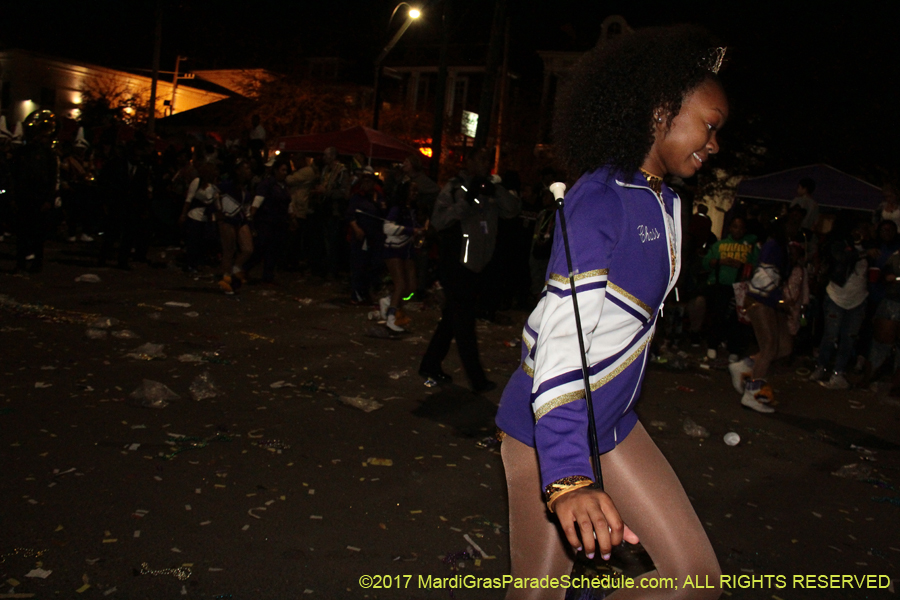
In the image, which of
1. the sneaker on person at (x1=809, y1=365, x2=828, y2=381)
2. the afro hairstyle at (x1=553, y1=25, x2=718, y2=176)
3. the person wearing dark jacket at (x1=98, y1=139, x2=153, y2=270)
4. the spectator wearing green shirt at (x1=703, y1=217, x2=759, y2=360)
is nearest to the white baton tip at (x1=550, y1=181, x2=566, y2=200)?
the afro hairstyle at (x1=553, y1=25, x2=718, y2=176)

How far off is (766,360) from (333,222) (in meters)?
8.42

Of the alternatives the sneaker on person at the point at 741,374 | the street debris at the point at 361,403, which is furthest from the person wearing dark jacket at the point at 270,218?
the sneaker on person at the point at 741,374

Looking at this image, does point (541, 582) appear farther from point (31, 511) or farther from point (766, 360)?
point (766, 360)

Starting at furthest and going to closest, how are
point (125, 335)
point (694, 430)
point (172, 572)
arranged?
point (125, 335)
point (694, 430)
point (172, 572)

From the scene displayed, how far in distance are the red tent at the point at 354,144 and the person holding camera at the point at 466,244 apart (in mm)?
10916

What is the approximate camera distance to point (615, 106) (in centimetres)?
238

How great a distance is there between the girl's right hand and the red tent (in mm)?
16350

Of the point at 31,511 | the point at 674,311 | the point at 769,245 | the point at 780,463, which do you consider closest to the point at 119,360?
the point at 31,511

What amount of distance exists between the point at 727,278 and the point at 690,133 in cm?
859

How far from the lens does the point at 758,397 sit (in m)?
7.72

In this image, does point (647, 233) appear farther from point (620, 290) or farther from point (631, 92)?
point (631, 92)

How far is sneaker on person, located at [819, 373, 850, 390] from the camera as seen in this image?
9.49m

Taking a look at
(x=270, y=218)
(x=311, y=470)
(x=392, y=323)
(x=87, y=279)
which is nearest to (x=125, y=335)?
(x=392, y=323)

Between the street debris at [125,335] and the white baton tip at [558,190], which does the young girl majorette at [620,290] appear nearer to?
the white baton tip at [558,190]
